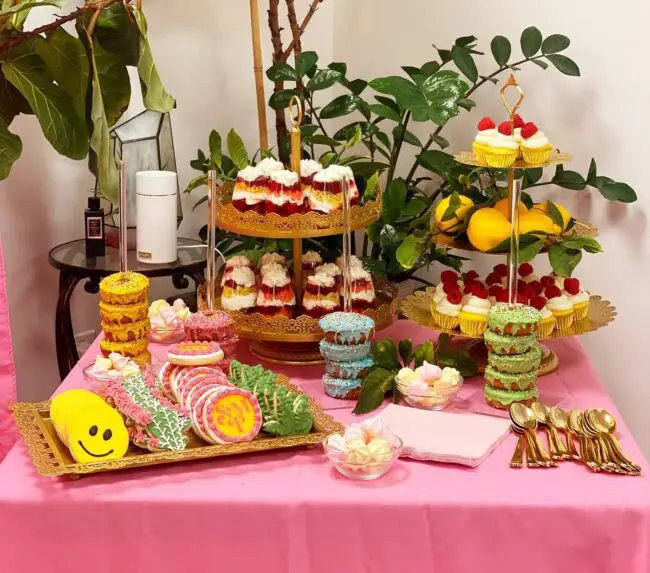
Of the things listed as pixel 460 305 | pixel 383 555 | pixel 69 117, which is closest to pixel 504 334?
pixel 460 305

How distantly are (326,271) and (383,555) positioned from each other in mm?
645

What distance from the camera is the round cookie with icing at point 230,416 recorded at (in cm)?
139

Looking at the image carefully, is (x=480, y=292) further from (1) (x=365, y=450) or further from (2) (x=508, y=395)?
(1) (x=365, y=450)

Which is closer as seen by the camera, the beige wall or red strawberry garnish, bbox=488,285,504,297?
red strawberry garnish, bbox=488,285,504,297

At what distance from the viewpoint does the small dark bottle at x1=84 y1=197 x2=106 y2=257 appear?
230cm

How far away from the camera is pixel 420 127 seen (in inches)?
99.9

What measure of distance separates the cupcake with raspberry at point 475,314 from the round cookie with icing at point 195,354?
442 millimetres

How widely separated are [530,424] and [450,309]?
30cm

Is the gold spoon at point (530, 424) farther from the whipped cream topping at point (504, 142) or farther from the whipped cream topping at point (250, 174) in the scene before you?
the whipped cream topping at point (250, 174)

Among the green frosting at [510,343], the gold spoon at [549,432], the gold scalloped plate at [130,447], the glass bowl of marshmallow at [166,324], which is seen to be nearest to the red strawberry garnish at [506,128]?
the green frosting at [510,343]

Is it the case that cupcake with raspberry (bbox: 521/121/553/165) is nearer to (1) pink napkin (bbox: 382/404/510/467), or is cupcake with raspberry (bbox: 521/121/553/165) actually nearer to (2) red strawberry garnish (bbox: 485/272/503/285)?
(2) red strawberry garnish (bbox: 485/272/503/285)

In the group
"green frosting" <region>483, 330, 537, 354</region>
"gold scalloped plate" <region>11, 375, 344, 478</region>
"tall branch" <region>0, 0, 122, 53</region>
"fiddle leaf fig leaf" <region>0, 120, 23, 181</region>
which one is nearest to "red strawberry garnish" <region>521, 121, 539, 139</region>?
"green frosting" <region>483, 330, 537, 354</region>

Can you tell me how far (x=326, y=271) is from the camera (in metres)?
1.81

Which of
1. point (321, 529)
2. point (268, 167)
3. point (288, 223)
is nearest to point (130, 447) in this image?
point (321, 529)
